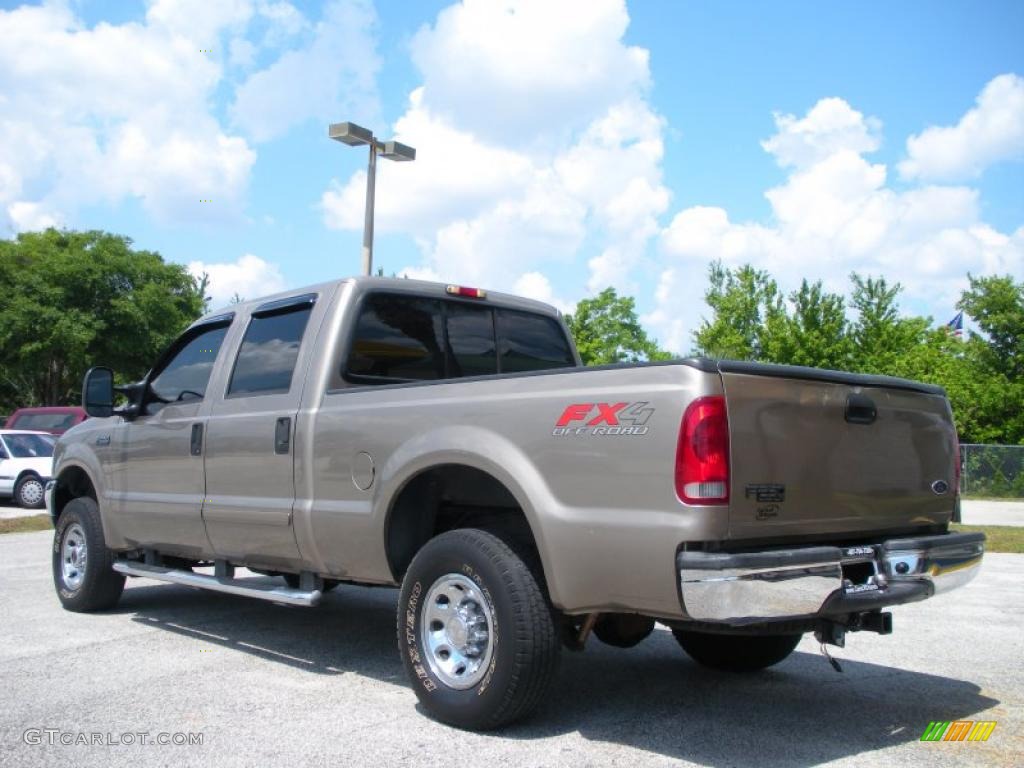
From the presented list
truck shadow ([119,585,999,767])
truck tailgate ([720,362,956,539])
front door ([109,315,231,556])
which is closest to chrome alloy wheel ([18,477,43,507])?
truck shadow ([119,585,999,767])

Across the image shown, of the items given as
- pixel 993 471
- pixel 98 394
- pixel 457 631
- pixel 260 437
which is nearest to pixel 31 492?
pixel 98 394


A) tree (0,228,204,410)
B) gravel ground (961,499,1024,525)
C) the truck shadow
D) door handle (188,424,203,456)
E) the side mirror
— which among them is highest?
tree (0,228,204,410)

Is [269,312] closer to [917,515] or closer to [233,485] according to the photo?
[233,485]

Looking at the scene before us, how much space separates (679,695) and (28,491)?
16.5 m

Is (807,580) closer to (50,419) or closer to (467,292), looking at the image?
(467,292)

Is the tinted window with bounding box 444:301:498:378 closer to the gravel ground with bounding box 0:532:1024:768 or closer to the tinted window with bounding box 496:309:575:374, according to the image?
the tinted window with bounding box 496:309:575:374

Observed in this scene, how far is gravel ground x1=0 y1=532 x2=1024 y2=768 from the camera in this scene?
4012 mm

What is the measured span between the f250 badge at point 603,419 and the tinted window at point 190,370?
309cm

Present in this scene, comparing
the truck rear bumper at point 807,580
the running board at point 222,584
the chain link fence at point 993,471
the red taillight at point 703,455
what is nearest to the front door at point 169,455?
the running board at point 222,584

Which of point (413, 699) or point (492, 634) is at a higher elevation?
point (492, 634)

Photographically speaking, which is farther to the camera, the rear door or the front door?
the front door

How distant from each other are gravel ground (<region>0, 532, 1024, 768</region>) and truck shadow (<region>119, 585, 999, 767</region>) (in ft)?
0.05

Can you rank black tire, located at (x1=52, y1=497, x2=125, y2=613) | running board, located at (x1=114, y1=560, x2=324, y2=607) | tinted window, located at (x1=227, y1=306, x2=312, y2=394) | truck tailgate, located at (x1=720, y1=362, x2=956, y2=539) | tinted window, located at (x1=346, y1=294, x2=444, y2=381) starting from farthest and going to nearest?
black tire, located at (x1=52, y1=497, x2=125, y2=613) → tinted window, located at (x1=227, y1=306, x2=312, y2=394) → tinted window, located at (x1=346, y1=294, x2=444, y2=381) → running board, located at (x1=114, y1=560, x2=324, y2=607) → truck tailgate, located at (x1=720, y1=362, x2=956, y2=539)

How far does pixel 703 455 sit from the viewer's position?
363 cm
